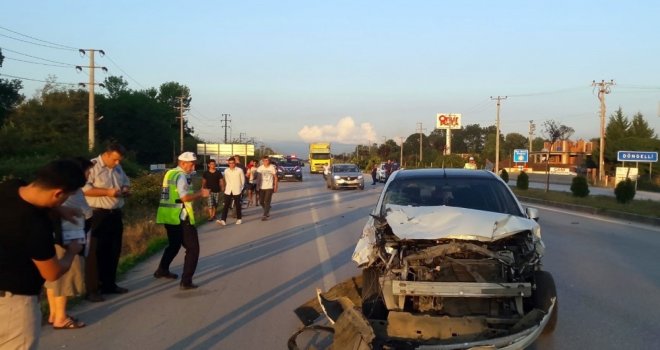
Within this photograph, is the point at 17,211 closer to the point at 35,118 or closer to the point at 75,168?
the point at 75,168

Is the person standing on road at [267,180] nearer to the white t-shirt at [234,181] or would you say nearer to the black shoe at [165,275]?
the white t-shirt at [234,181]

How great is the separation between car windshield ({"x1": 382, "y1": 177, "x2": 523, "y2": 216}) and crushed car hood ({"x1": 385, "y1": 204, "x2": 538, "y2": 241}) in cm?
91

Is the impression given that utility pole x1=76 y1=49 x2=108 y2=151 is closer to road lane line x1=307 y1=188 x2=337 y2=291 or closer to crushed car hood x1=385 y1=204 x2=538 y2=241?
road lane line x1=307 y1=188 x2=337 y2=291

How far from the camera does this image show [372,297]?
6547 mm

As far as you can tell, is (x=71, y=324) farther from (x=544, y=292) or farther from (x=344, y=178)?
(x=344, y=178)

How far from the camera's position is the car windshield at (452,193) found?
7.75 metres

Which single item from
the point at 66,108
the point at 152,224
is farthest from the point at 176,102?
the point at 152,224

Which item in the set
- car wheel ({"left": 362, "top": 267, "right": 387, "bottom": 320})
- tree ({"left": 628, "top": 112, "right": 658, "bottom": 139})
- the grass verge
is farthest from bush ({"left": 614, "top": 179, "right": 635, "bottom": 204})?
tree ({"left": 628, "top": 112, "right": 658, "bottom": 139})

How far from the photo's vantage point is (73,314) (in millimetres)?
7504

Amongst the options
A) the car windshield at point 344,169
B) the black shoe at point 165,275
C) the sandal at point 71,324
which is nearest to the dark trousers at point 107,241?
the black shoe at point 165,275

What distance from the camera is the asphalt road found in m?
6.49

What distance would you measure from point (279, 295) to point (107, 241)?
2231 millimetres

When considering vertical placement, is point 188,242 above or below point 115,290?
above

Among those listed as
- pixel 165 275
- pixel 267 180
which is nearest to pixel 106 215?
pixel 165 275
